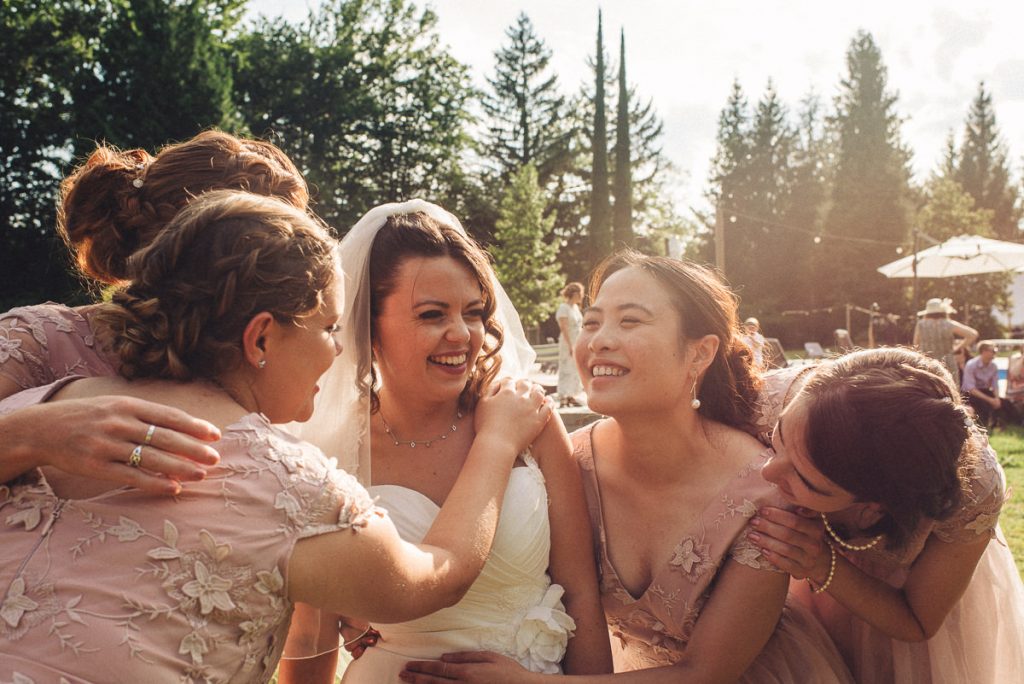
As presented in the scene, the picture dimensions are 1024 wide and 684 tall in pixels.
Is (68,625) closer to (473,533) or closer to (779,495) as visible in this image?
(473,533)

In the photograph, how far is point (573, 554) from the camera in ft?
8.92

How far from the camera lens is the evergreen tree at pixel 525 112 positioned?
4344 centimetres

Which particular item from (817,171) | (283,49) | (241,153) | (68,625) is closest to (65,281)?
(283,49)

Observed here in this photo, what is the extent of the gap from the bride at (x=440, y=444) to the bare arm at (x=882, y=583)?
70cm

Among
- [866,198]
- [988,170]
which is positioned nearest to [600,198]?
[866,198]

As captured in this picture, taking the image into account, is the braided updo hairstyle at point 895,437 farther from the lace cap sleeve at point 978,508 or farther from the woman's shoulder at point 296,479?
the woman's shoulder at point 296,479

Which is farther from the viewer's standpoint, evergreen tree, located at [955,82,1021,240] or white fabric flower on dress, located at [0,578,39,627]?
evergreen tree, located at [955,82,1021,240]

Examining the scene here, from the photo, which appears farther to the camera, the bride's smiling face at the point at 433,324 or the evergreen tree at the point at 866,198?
the evergreen tree at the point at 866,198

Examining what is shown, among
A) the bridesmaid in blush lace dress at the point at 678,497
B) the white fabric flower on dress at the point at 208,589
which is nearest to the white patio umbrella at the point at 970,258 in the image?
the bridesmaid in blush lace dress at the point at 678,497

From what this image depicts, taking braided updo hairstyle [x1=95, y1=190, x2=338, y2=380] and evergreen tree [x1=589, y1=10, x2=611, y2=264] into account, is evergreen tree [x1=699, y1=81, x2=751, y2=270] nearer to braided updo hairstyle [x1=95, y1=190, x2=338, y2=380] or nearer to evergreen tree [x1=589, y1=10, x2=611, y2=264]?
evergreen tree [x1=589, y1=10, x2=611, y2=264]

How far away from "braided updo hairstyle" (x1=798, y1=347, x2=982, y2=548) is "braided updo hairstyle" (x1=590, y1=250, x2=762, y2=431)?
702 millimetres

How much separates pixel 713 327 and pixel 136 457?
2099 mm

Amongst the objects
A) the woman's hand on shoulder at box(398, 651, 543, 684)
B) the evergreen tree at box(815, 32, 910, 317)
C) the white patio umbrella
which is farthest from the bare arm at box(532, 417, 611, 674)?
the evergreen tree at box(815, 32, 910, 317)

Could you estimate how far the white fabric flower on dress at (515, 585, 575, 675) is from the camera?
98.7 inches
